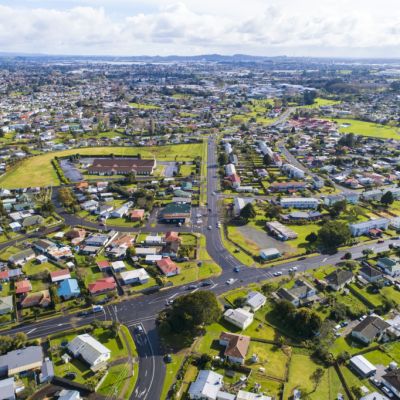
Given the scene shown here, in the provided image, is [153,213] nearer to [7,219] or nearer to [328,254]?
[7,219]

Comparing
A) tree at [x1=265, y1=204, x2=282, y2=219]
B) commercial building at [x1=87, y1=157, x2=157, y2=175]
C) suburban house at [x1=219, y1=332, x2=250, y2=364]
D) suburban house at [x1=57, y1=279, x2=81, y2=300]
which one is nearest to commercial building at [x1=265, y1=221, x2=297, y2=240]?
tree at [x1=265, y1=204, x2=282, y2=219]

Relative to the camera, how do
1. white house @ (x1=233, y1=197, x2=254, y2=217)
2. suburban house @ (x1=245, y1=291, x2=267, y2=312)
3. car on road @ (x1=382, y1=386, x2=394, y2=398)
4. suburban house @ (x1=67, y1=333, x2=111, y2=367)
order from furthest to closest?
white house @ (x1=233, y1=197, x2=254, y2=217) → suburban house @ (x1=245, y1=291, x2=267, y2=312) → suburban house @ (x1=67, y1=333, x2=111, y2=367) → car on road @ (x1=382, y1=386, x2=394, y2=398)

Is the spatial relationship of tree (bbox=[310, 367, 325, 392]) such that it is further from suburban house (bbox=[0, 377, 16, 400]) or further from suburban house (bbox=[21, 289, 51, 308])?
suburban house (bbox=[21, 289, 51, 308])

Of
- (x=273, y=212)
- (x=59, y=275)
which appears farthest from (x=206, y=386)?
(x=273, y=212)

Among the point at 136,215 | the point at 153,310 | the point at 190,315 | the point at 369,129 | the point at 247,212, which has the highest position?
the point at 190,315

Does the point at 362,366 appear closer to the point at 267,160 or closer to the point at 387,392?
the point at 387,392

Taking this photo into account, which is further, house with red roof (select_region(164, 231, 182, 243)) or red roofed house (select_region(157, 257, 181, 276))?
house with red roof (select_region(164, 231, 182, 243))

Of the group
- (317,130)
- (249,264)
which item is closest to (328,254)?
(249,264)

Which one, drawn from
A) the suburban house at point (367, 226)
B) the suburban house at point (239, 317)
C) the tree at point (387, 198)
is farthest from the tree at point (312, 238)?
the tree at point (387, 198)
